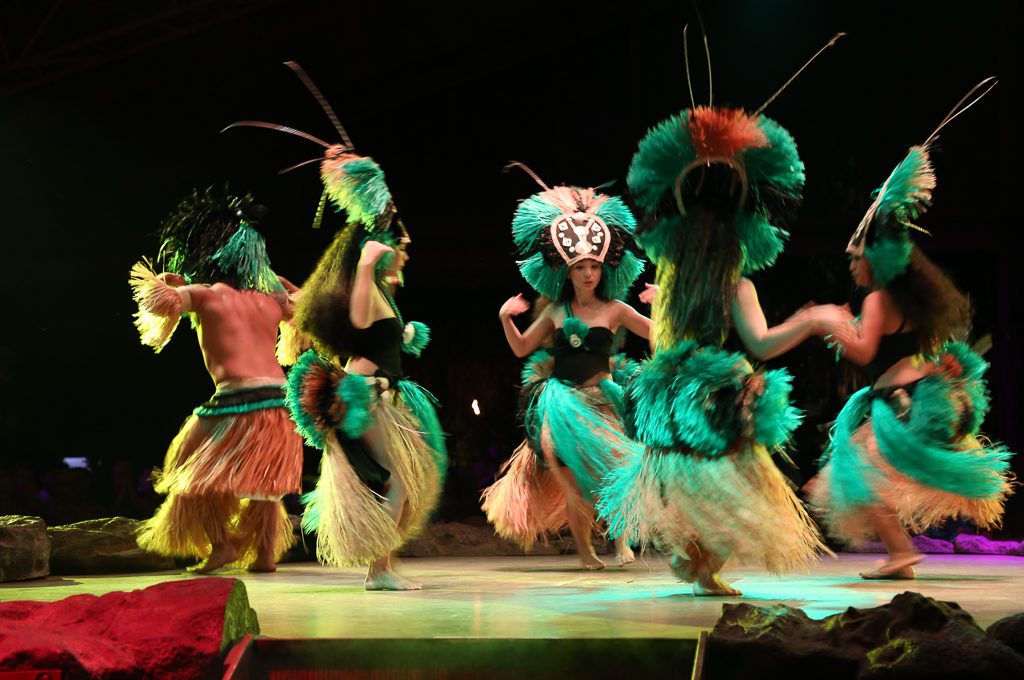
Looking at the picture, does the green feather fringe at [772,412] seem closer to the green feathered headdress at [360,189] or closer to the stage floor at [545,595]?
the stage floor at [545,595]

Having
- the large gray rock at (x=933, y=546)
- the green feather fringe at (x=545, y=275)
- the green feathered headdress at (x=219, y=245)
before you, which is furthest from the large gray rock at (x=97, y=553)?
the large gray rock at (x=933, y=546)

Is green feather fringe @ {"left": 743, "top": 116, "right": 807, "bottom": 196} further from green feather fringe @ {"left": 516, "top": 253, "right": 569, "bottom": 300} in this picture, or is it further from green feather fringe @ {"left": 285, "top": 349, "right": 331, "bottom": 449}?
green feather fringe @ {"left": 285, "top": 349, "right": 331, "bottom": 449}

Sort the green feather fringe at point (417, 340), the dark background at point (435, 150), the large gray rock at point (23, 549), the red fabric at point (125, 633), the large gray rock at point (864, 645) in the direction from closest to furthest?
the large gray rock at point (864, 645), the red fabric at point (125, 633), the green feather fringe at point (417, 340), the large gray rock at point (23, 549), the dark background at point (435, 150)

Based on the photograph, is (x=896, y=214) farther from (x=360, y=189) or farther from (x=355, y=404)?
(x=355, y=404)

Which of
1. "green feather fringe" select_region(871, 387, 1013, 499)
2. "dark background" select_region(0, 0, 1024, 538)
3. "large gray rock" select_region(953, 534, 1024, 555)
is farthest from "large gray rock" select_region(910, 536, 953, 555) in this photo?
"green feather fringe" select_region(871, 387, 1013, 499)

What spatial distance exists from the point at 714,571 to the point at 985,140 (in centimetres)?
412

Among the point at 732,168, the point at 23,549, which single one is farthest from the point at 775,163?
the point at 23,549

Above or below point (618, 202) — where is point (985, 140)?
above

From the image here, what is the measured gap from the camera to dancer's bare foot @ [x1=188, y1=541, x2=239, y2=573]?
4.73 meters

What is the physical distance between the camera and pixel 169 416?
7031 mm

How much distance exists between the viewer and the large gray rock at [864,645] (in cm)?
223

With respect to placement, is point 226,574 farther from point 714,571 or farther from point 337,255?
point 714,571

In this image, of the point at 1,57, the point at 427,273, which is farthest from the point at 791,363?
the point at 1,57

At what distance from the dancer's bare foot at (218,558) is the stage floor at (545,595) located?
0.15 ft
